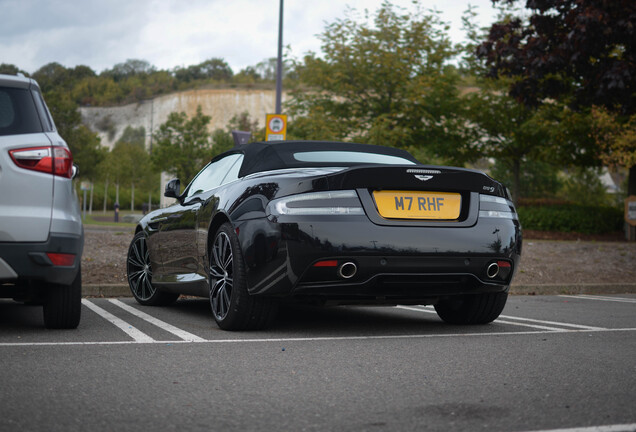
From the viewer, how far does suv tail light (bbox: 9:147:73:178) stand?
4.77 m

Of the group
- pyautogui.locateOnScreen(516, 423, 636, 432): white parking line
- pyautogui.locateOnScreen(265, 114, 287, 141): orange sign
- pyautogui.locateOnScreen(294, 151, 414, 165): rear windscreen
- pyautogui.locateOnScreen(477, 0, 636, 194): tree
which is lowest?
pyautogui.locateOnScreen(516, 423, 636, 432): white parking line

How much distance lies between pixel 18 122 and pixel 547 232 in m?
24.7

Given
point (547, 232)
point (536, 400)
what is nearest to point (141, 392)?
point (536, 400)

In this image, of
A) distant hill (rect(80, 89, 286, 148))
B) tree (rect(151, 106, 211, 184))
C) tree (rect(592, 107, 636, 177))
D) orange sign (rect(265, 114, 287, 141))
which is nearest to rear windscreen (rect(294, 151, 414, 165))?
orange sign (rect(265, 114, 287, 141))

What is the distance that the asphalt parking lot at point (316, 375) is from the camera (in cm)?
306

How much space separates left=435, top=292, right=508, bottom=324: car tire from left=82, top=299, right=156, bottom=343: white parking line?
2.20 m

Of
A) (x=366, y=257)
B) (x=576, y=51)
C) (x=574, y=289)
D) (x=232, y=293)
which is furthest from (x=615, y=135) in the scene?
(x=232, y=293)

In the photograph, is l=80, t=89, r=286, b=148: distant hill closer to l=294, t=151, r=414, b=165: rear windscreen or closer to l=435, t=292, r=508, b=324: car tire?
l=294, t=151, r=414, b=165: rear windscreen

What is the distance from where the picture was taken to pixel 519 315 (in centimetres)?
722

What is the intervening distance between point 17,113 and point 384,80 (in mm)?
24503

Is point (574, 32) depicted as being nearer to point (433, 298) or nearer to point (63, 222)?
point (433, 298)

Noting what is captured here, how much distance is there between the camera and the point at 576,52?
13891mm

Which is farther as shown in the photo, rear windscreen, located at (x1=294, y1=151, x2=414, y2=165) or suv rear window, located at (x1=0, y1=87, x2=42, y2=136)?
rear windscreen, located at (x1=294, y1=151, x2=414, y2=165)

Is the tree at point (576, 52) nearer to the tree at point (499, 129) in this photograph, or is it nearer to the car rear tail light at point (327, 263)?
the car rear tail light at point (327, 263)
